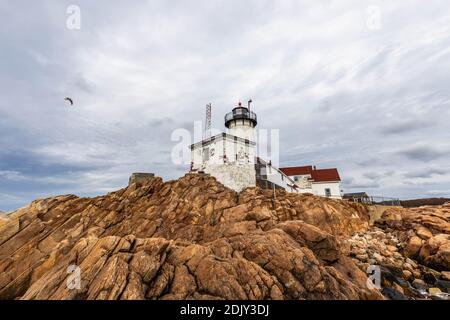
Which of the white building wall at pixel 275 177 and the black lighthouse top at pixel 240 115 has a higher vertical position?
the black lighthouse top at pixel 240 115

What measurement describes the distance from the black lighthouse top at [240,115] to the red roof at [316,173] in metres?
16.6

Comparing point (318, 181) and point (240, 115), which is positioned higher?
point (240, 115)

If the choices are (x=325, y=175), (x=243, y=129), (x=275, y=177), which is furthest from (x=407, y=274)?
(x=325, y=175)

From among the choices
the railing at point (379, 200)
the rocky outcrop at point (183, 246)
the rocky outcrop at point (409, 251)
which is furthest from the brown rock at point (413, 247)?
the railing at point (379, 200)

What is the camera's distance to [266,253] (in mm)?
11930

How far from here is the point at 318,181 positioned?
147 feet

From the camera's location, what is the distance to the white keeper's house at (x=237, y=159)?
97.8ft

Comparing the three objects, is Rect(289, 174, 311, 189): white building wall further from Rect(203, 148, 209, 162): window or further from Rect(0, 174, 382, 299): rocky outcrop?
Rect(203, 148, 209, 162): window

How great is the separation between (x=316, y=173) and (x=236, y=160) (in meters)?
24.0

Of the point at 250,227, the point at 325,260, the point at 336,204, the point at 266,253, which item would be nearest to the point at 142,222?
the point at 250,227

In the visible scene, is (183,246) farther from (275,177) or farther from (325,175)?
(325,175)

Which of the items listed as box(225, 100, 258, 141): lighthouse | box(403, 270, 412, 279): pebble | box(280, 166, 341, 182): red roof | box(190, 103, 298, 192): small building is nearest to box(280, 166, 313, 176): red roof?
box(280, 166, 341, 182): red roof

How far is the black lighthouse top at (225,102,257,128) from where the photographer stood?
3731 centimetres

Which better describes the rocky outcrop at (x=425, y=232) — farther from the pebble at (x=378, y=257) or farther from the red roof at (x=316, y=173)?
the red roof at (x=316, y=173)
